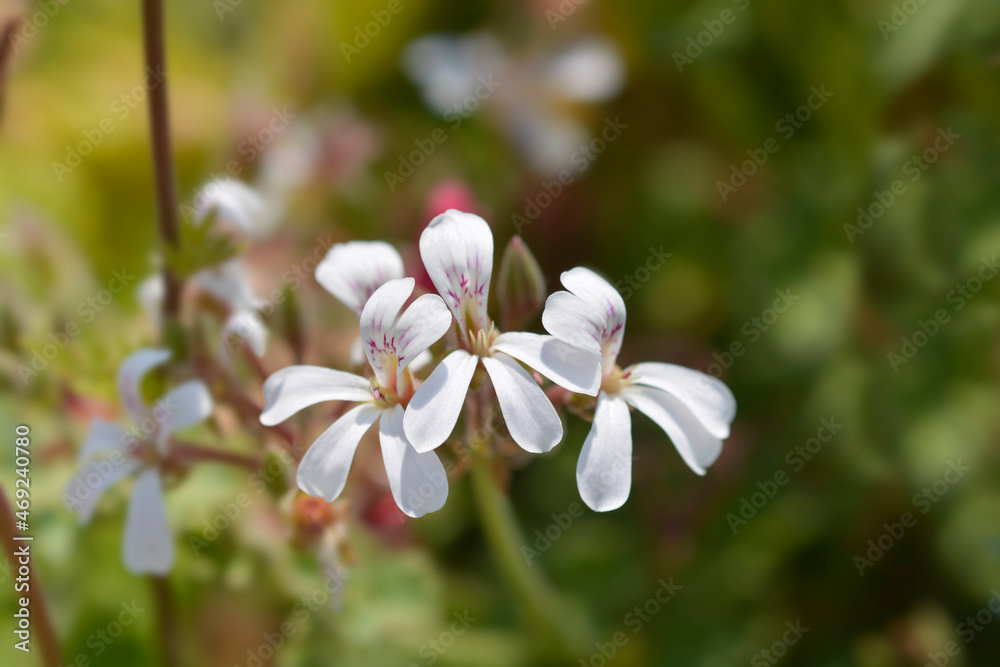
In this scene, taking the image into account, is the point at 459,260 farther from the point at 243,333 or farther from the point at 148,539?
the point at 148,539

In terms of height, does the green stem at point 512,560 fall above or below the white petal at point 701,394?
below

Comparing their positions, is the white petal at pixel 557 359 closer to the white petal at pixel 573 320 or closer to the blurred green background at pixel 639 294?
the white petal at pixel 573 320

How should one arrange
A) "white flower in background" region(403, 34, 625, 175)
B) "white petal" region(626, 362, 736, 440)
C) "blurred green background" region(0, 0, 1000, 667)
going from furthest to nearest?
1. "white flower in background" region(403, 34, 625, 175)
2. "blurred green background" region(0, 0, 1000, 667)
3. "white petal" region(626, 362, 736, 440)

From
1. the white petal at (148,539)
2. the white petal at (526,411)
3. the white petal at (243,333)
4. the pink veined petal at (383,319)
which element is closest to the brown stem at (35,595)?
the white petal at (148,539)

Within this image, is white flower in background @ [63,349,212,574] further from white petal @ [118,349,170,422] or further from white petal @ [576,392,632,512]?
white petal @ [576,392,632,512]

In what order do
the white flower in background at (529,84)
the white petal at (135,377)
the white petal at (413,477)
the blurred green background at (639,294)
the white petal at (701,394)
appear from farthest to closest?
the white flower in background at (529,84)
the blurred green background at (639,294)
the white petal at (135,377)
the white petal at (701,394)
the white petal at (413,477)

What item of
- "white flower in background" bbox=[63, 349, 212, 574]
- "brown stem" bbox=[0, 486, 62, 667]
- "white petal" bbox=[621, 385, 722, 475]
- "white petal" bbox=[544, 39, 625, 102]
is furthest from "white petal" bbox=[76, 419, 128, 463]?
"white petal" bbox=[544, 39, 625, 102]
